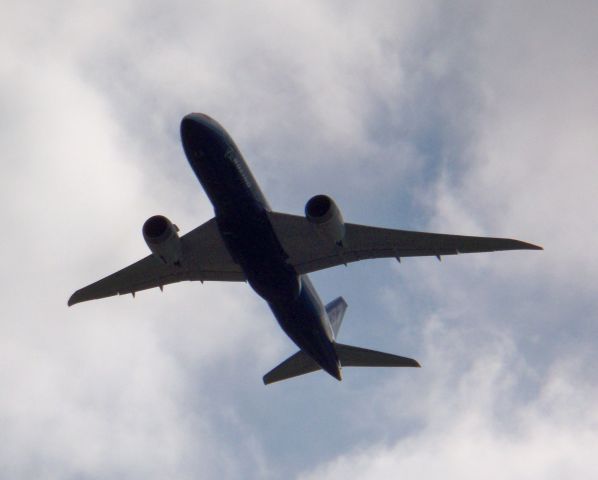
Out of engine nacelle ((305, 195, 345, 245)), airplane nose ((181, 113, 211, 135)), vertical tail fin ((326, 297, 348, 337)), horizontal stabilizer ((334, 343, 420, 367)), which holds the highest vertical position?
vertical tail fin ((326, 297, 348, 337))

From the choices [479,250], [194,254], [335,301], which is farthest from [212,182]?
[335,301]

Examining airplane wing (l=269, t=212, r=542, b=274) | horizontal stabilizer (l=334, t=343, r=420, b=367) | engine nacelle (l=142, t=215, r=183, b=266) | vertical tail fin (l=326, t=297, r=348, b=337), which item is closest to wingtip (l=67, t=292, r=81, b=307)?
engine nacelle (l=142, t=215, r=183, b=266)

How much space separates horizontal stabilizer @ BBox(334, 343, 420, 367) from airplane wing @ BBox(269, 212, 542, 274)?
4.48m

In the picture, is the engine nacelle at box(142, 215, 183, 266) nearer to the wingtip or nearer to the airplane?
the airplane

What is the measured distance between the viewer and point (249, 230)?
79.6 ft

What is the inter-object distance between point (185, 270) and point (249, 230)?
Answer: 563 centimetres

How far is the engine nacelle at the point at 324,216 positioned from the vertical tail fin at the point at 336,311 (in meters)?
12.3

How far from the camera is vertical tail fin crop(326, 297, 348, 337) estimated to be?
3639 centimetres

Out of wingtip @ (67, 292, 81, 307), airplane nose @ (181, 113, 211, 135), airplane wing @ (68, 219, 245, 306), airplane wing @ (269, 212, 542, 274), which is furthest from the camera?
wingtip @ (67, 292, 81, 307)

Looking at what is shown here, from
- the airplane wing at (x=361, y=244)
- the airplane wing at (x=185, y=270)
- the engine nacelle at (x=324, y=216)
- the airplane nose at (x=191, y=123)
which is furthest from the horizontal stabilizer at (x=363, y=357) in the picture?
the airplane nose at (x=191, y=123)

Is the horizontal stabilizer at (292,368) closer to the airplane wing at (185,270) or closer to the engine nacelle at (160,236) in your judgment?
the airplane wing at (185,270)

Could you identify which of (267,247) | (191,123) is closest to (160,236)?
(267,247)

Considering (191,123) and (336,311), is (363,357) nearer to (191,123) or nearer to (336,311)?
(336,311)

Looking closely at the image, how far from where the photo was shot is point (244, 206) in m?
24.0
